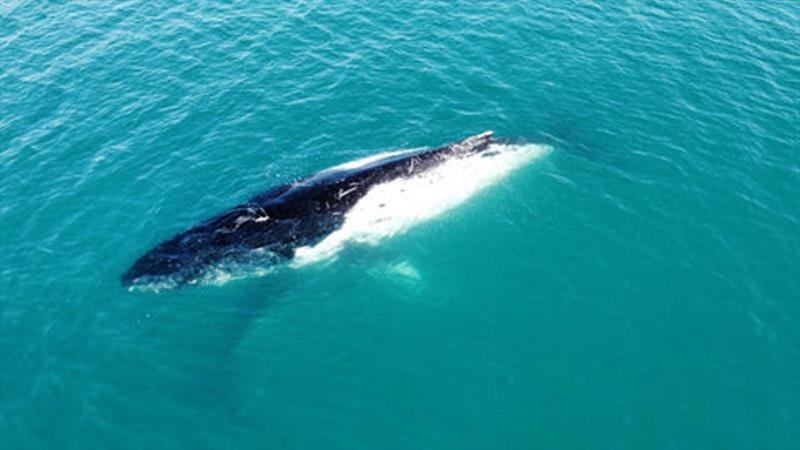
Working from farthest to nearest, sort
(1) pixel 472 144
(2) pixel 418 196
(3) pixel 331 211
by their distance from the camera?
(1) pixel 472 144, (2) pixel 418 196, (3) pixel 331 211

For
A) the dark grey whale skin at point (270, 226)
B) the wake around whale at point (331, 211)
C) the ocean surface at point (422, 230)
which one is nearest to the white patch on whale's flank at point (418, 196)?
the wake around whale at point (331, 211)

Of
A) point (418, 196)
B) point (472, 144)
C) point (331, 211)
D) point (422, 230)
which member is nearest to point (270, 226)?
point (331, 211)

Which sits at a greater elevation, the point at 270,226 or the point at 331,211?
the point at 270,226

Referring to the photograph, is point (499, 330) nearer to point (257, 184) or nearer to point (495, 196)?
point (495, 196)

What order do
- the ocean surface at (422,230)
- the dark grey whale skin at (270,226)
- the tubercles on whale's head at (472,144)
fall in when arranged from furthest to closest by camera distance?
the tubercles on whale's head at (472,144) → the dark grey whale skin at (270,226) → the ocean surface at (422,230)

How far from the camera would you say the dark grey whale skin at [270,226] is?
44.6 m

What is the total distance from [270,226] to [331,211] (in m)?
4.51

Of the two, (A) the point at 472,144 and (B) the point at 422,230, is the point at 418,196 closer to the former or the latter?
(B) the point at 422,230

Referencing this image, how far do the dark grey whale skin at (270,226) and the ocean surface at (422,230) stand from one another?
171cm

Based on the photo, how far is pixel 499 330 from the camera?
40688 mm

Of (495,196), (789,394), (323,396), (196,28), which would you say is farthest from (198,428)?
(196,28)

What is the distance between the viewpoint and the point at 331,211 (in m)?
48.4

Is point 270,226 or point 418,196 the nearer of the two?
point 270,226

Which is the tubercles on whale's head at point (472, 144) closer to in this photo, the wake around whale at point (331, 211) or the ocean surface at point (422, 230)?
the wake around whale at point (331, 211)
